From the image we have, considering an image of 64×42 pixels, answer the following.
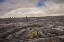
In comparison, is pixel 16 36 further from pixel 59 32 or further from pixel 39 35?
pixel 59 32

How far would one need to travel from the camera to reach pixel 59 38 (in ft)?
25.1

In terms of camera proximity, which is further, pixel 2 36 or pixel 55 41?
pixel 2 36

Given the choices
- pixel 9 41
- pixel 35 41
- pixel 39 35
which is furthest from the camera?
pixel 39 35

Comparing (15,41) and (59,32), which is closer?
(15,41)

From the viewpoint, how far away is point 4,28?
12180 millimetres

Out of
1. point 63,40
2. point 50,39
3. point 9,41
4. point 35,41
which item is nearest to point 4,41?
point 9,41

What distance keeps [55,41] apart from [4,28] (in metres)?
6.06

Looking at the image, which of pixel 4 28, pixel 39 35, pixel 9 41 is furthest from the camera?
pixel 4 28

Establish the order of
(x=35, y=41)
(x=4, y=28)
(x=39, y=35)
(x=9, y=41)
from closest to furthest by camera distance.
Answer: (x=35, y=41) → (x=9, y=41) → (x=39, y=35) → (x=4, y=28)

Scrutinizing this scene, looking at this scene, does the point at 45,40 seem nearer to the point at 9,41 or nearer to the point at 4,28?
the point at 9,41

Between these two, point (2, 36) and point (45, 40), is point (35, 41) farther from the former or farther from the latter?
point (2, 36)

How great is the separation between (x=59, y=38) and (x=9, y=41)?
3.13 meters

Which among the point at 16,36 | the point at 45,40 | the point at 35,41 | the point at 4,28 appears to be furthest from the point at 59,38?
the point at 4,28

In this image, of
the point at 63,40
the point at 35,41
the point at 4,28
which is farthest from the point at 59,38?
the point at 4,28
